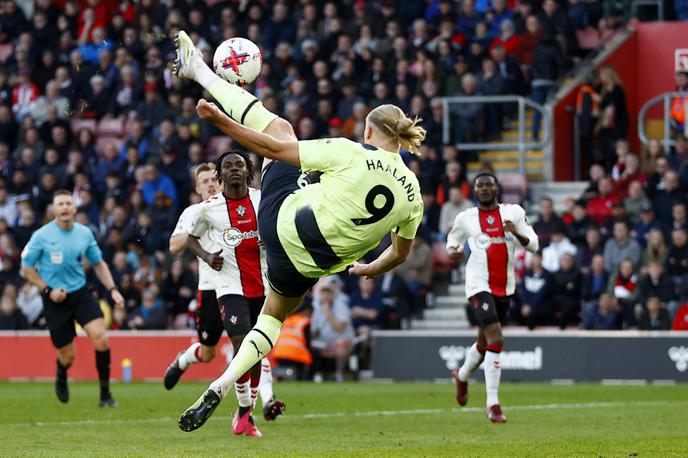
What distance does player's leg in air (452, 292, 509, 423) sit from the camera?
48.7ft

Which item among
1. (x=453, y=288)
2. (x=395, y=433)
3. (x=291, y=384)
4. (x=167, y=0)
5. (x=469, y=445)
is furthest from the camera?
(x=167, y=0)

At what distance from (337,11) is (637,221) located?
8.19 meters

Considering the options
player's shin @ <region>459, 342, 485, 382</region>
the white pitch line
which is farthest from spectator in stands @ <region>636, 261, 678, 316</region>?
player's shin @ <region>459, 342, 485, 382</region>

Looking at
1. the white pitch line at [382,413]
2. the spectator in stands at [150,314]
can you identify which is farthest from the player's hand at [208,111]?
the spectator in stands at [150,314]

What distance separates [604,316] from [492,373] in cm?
746

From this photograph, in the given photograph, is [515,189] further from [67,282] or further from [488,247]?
[67,282]

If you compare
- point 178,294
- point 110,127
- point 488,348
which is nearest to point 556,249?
point 178,294

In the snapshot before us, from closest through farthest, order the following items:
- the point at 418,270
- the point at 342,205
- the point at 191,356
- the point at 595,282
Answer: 1. the point at 342,205
2. the point at 191,356
3. the point at 595,282
4. the point at 418,270

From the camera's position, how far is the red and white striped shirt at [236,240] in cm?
1392

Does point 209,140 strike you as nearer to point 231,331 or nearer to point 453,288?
point 453,288

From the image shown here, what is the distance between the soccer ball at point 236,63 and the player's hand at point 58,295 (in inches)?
243

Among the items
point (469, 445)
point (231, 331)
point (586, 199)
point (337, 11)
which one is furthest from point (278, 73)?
point (469, 445)

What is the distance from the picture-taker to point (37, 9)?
105 ft

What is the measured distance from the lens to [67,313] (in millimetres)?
16750
